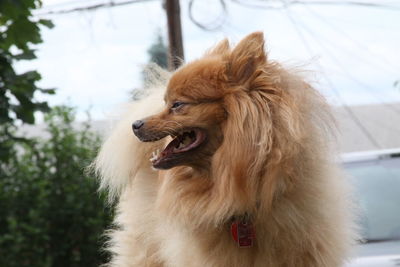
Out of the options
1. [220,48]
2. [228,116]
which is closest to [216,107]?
[228,116]

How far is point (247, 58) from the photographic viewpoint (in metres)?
4.18

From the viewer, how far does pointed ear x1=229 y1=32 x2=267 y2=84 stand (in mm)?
4176

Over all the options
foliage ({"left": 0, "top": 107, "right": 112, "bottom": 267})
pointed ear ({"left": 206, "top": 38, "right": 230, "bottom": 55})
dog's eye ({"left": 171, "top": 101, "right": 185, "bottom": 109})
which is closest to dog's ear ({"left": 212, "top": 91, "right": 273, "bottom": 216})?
dog's eye ({"left": 171, "top": 101, "right": 185, "bottom": 109})

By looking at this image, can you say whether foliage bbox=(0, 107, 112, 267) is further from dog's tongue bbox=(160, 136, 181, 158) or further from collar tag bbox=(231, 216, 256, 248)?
collar tag bbox=(231, 216, 256, 248)

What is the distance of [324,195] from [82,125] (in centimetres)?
552

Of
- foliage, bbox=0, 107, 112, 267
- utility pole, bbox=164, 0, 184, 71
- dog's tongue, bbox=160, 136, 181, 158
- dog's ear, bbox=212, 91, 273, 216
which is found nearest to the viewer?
dog's ear, bbox=212, 91, 273, 216

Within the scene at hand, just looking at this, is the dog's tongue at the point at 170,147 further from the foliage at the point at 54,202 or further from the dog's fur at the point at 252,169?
the foliage at the point at 54,202

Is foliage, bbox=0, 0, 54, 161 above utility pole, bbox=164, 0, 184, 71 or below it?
above

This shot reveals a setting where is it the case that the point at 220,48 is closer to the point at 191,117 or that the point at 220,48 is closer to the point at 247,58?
the point at 247,58

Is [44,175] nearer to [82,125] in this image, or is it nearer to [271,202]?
[82,125]

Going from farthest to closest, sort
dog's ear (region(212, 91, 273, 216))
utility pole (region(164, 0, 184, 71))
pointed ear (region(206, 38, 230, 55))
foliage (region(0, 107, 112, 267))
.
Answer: foliage (region(0, 107, 112, 267))
utility pole (region(164, 0, 184, 71))
pointed ear (region(206, 38, 230, 55))
dog's ear (region(212, 91, 273, 216))

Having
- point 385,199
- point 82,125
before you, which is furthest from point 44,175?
point 385,199

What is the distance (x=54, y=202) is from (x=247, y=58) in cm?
526

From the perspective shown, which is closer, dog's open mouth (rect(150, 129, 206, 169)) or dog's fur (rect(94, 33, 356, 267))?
dog's fur (rect(94, 33, 356, 267))
